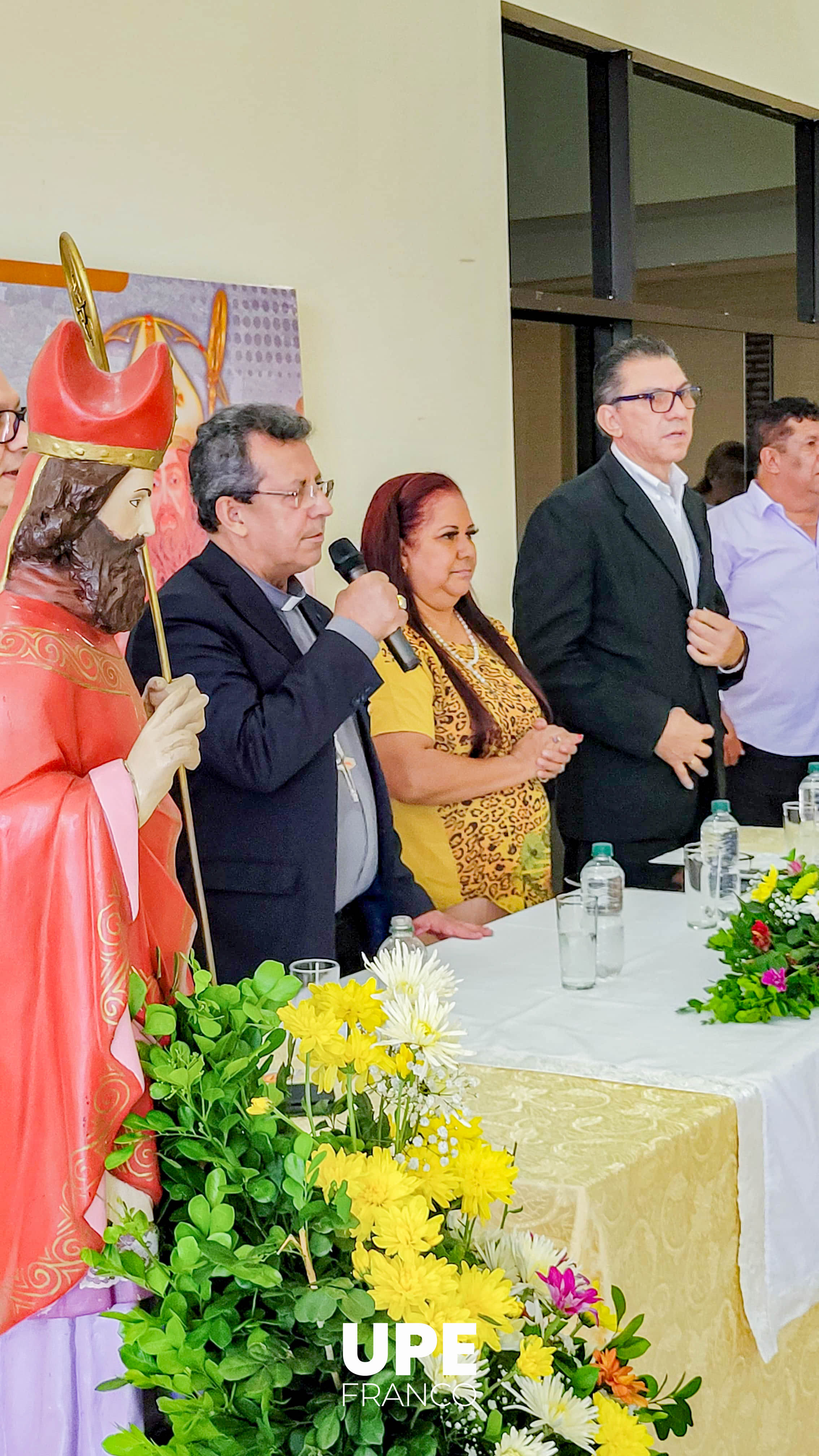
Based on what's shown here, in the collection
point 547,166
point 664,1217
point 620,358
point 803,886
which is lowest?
point 664,1217

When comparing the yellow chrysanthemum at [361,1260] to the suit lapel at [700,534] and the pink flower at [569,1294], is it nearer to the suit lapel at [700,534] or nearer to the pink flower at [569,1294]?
the pink flower at [569,1294]

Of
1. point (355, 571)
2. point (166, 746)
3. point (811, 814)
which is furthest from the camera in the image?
point (811, 814)

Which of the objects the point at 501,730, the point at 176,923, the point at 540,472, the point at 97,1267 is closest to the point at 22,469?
the point at 176,923

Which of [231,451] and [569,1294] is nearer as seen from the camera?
[569,1294]

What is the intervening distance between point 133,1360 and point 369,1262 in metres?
0.21

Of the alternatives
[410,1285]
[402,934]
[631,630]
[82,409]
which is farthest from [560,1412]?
[631,630]

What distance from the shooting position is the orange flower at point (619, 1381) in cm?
114

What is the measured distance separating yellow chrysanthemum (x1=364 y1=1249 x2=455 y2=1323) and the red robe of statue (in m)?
0.34

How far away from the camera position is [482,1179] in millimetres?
1133

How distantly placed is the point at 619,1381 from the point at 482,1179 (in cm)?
18

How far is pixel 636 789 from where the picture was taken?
12.4 feet

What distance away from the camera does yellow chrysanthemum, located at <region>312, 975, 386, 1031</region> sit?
118cm

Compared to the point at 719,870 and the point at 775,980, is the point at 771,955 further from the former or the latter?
the point at 719,870

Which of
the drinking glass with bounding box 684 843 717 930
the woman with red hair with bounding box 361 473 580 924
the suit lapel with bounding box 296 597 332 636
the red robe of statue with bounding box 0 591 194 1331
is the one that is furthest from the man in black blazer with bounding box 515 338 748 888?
the red robe of statue with bounding box 0 591 194 1331
